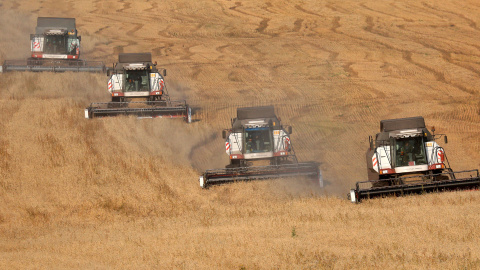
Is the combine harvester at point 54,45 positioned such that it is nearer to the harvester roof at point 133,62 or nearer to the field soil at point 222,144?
the field soil at point 222,144

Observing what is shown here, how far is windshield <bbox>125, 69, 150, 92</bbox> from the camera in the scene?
28609 millimetres

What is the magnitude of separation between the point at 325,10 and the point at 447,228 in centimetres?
4512

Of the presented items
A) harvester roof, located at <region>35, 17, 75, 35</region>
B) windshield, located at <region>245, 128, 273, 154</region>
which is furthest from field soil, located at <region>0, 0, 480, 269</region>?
harvester roof, located at <region>35, 17, 75, 35</region>

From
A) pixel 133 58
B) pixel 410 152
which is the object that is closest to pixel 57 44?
pixel 133 58

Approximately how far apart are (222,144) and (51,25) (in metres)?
16.1

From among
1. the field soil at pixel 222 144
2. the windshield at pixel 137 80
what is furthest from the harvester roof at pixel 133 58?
the field soil at pixel 222 144

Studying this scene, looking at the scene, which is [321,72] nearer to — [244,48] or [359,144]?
[244,48]

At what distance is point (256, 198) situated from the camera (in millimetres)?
17922

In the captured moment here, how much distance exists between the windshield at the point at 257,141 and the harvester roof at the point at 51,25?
776 inches

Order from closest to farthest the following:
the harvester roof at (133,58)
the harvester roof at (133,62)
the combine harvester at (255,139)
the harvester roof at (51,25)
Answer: the combine harvester at (255,139) < the harvester roof at (133,62) < the harvester roof at (133,58) < the harvester roof at (51,25)

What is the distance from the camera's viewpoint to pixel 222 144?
24.9 m

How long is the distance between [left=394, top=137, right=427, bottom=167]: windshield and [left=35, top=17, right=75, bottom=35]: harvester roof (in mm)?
23811

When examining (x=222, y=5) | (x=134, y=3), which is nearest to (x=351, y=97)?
(x=222, y=5)

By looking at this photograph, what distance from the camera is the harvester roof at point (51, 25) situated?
36250 mm
